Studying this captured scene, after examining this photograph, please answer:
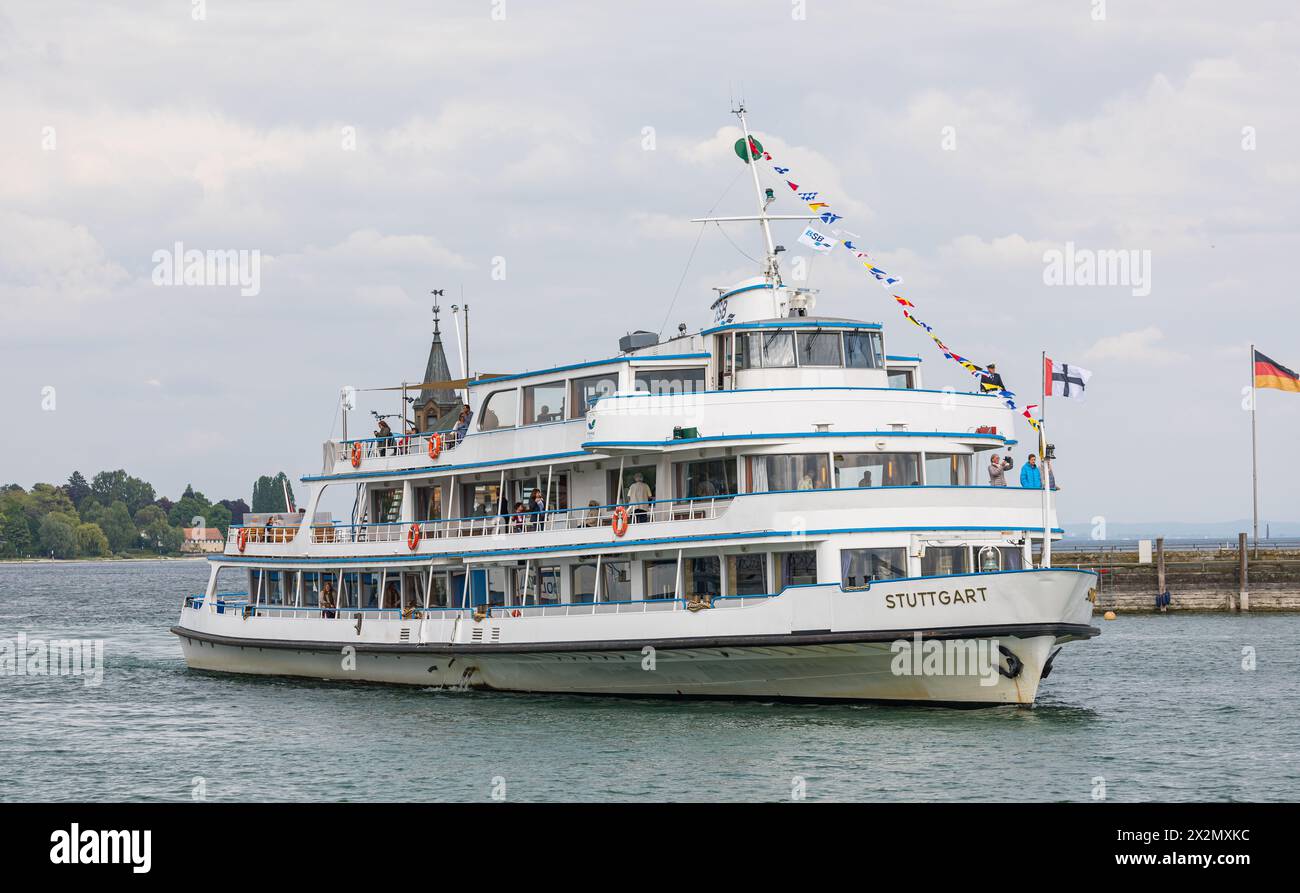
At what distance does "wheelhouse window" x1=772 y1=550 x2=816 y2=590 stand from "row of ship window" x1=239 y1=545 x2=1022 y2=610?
2 centimetres

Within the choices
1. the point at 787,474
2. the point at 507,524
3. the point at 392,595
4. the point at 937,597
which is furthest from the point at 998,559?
the point at 392,595

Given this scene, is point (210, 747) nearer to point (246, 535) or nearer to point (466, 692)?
point (466, 692)

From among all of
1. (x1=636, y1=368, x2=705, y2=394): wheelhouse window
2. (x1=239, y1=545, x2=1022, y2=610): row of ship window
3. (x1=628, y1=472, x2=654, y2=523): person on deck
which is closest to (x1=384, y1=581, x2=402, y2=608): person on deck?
(x1=239, y1=545, x2=1022, y2=610): row of ship window

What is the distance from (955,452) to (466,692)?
438 inches

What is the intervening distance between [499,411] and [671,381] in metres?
4.49

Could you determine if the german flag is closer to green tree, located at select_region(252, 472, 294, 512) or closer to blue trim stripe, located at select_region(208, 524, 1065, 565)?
blue trim stripe, located at select_region(208, 524, 1065, 565)

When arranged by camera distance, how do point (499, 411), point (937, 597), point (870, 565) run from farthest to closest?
1. point (499, 411)
2. point (870, 565)
3. point (937, 597)

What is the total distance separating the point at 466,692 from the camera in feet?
104

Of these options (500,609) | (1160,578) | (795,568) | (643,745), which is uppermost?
(795,568)

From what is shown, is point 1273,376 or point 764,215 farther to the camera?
point 1273,376

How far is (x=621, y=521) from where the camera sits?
28969mm

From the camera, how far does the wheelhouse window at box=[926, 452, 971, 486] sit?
28.3 m

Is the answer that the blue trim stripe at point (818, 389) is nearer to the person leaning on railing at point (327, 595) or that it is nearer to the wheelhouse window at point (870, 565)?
the wheelhouse window at point (870, 565)

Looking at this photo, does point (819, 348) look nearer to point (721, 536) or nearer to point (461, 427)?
point (721, 536)
